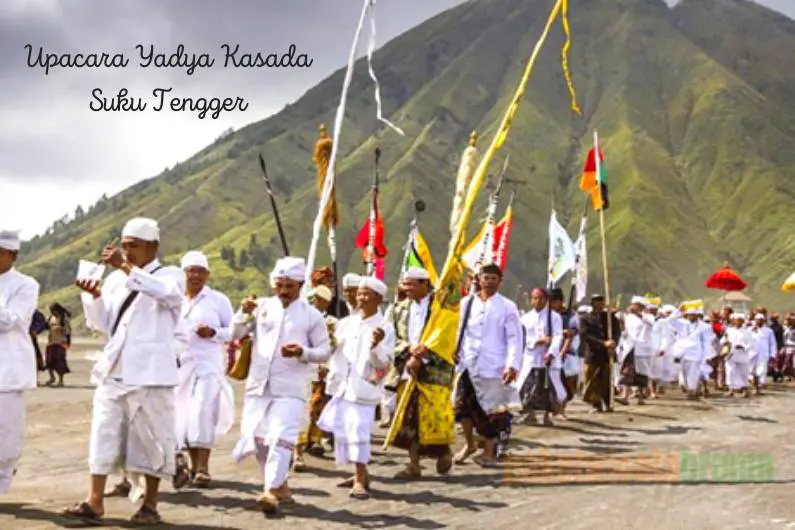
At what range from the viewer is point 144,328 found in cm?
682

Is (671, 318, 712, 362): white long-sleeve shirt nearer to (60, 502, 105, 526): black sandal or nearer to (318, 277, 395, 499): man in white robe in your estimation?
(318, 277, 395, 499): man in white robe

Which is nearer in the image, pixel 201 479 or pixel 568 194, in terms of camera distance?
pixel 201 479

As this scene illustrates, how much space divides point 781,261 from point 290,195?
3268 inches

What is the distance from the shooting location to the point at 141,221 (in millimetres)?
6848

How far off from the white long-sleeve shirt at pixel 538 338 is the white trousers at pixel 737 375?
9.63 meters

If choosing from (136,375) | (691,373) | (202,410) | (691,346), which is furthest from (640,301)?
(136,375)

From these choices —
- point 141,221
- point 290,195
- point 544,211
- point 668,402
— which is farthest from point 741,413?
point 290,195

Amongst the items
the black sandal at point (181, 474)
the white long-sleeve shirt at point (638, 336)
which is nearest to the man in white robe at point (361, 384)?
the black sandal at point (181, 474)

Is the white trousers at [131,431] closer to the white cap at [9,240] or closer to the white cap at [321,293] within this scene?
the white cap at [9,240]

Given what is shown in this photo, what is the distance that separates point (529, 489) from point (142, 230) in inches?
160

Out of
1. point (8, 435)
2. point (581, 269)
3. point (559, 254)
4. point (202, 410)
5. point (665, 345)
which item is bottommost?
point (8, 435)

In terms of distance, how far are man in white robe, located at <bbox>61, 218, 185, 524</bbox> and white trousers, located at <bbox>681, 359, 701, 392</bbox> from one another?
1596 centimetres

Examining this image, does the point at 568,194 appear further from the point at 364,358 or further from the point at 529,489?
the point at 364,358

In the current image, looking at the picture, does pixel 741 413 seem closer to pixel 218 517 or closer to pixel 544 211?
pixel 218 517
